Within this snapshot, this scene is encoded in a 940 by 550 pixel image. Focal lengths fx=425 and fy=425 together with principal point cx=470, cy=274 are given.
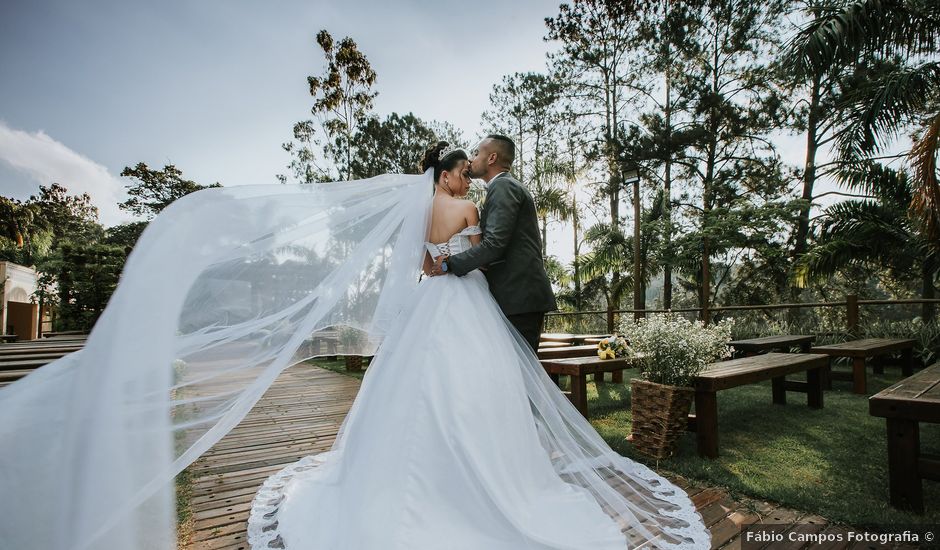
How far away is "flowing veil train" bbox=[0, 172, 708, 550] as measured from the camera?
47.6 inches

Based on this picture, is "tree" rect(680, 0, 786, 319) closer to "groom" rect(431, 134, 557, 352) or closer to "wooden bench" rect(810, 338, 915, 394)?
"wooden bench" rect(810, 338, 915, 394)

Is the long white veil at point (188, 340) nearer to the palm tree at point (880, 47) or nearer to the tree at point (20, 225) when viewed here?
the palm tree at point (880, 47)

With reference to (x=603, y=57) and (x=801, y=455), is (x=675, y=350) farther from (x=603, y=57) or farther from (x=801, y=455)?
(x=603, y=57)

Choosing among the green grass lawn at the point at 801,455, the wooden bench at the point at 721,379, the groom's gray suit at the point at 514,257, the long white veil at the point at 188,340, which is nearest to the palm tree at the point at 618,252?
the green grass lawn at the point at 801,455

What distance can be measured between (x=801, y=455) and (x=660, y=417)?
1.16 meters

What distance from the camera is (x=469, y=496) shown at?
1.84 metres

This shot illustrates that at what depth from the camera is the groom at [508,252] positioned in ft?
7.73

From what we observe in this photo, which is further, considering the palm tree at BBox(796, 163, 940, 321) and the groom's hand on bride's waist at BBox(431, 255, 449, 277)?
the palm tree at BBox(796, 163, 940, 321)

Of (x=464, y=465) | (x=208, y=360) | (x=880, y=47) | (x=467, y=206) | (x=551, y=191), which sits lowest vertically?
(x=464, y=465)

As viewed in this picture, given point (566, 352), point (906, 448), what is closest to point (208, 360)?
point (906, 448)

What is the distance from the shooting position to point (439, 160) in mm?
2686

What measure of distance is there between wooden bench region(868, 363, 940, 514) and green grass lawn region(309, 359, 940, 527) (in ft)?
0.33

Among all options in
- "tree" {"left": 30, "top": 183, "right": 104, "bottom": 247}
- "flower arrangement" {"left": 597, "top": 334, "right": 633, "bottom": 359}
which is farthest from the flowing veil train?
"tree" {"left": 30, "top": 183, "right": 104, "bottom": 247}

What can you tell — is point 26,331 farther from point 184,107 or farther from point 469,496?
point 469,496
